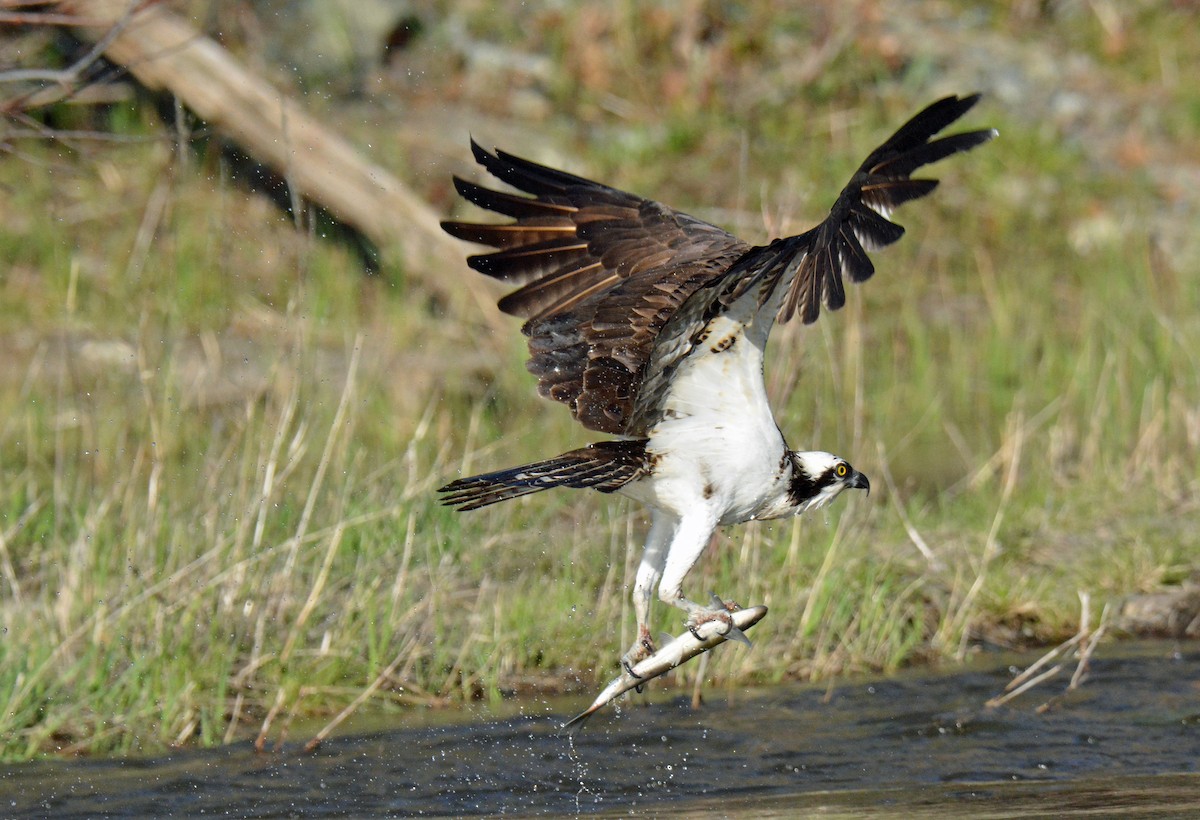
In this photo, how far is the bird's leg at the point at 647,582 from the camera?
4926 millimetres

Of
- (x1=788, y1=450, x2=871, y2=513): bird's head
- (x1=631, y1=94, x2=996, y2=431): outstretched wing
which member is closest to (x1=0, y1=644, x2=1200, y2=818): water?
(x1=788, y1=450, x2=871, y2=513): bird's head

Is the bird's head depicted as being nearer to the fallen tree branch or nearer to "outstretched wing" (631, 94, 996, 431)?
"outstretched wing" (631, 94, 996, 431)

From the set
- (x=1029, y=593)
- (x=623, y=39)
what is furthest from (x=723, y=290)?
(x=623, y=39)

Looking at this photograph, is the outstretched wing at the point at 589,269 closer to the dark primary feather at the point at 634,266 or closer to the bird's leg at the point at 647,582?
the dark primary feather at the point at 634,266

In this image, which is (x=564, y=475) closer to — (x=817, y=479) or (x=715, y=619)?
(x=715, y=619)

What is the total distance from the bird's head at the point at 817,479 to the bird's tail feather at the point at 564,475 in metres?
0.50

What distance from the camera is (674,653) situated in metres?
4.62

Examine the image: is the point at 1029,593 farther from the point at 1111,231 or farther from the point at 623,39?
the point at 623,39

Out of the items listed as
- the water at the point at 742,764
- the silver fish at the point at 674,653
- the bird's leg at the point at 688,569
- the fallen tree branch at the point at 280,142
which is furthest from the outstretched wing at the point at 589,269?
the fallen tree branch at the point at 280,142

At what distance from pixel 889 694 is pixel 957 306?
205 inches

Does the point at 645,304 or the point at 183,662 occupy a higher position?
the point at 645,304

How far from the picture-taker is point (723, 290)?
4.58 metres

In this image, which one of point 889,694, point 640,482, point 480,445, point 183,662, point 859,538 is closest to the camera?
point 640,482

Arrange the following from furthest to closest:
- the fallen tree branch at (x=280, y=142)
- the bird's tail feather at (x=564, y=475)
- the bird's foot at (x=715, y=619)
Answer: the fallen tree branch at (x=280, y=142) < the bird's foot at (x=715, y=619) < the bird's tail feather at (x=564, y=475)
